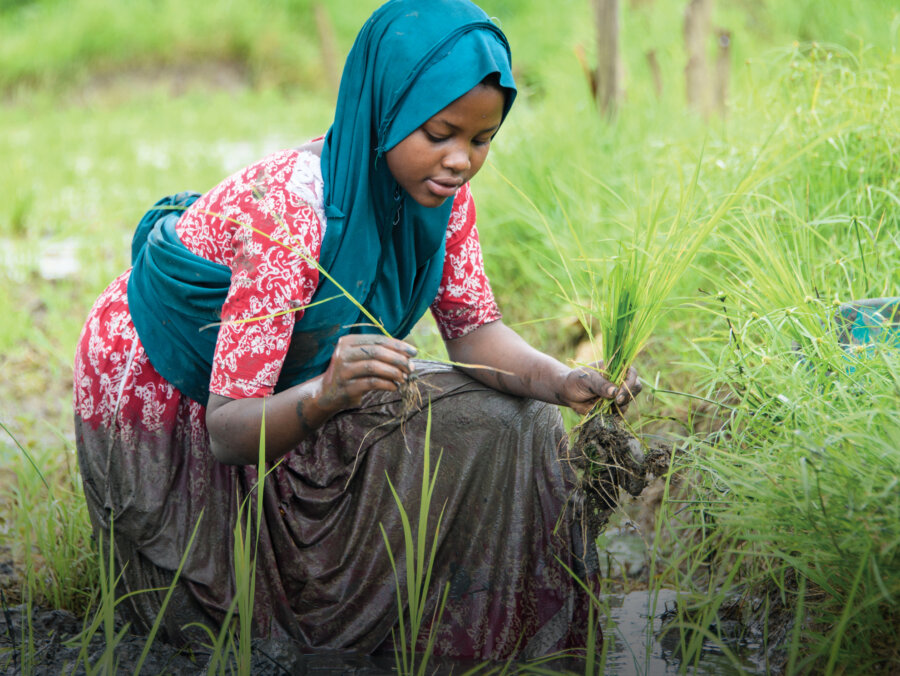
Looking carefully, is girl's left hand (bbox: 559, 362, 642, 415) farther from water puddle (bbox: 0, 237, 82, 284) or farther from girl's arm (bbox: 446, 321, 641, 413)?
water puddle (bbox: 0, 237, 82, 284)

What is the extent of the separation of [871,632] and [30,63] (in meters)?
11.5

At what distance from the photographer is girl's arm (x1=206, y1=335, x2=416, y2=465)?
5.92ft

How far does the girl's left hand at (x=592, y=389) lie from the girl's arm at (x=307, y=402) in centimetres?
44

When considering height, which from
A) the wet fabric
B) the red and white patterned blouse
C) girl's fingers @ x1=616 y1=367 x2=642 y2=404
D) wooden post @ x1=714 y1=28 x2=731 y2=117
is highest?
wooden post @ x1=714 y1=28 x2=731 y2=117

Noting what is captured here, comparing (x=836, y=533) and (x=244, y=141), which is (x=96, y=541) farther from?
(x=244, y=141)

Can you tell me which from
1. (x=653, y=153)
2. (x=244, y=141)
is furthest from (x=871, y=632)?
(x=244, y=141)

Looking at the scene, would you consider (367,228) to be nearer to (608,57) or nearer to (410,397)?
(410,397)

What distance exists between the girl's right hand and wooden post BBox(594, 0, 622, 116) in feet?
10.4

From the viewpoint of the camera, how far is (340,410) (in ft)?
6.59

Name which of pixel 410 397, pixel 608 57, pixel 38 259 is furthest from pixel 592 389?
pixel 38 259

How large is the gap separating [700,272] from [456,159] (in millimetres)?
1306

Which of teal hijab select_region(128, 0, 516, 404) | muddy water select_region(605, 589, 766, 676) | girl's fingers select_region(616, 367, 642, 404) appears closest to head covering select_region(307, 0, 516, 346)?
teal hijab select_region(128, 0, 516, 404)

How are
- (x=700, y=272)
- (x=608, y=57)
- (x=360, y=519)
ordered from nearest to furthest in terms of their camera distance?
1. (x=360, y=519)
2. (x=700, y=272)
3. (x=608, y=57)

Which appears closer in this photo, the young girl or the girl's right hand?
the girl's right hand
